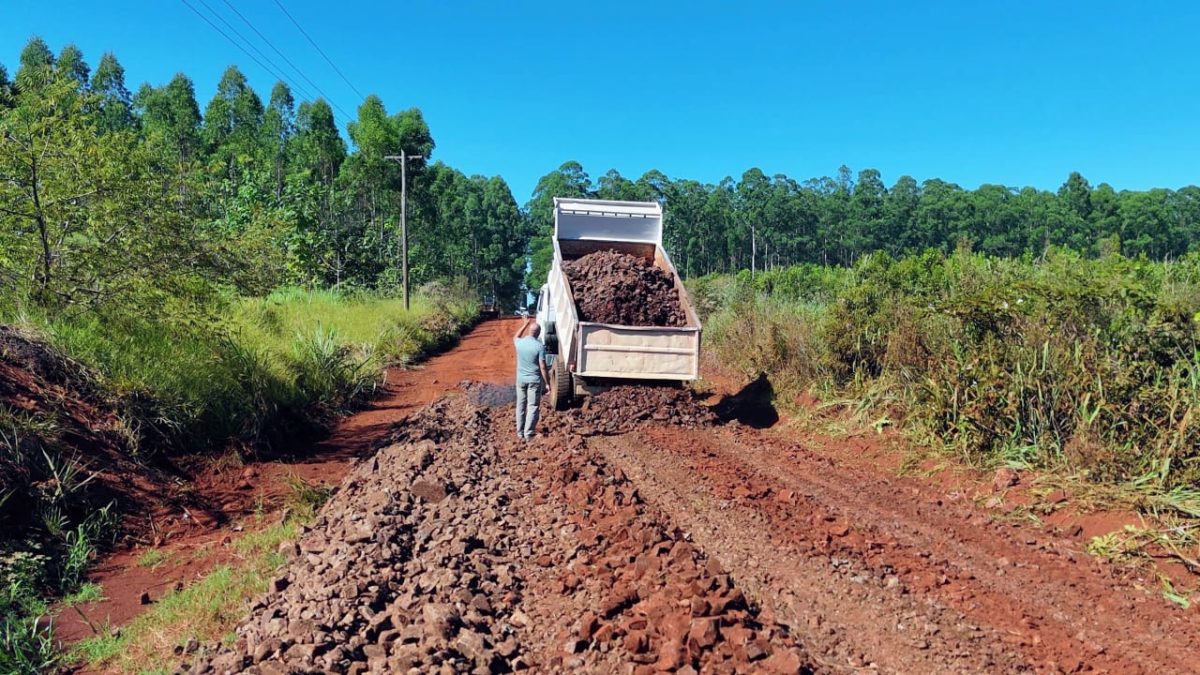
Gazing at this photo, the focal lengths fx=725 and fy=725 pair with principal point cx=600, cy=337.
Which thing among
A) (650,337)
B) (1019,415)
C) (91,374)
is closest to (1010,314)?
(1019,415)

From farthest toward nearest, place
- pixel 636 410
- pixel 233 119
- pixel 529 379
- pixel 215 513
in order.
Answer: pixel 233 119 → pixel 636 410 → pixel 529 379 → pixel 215 513

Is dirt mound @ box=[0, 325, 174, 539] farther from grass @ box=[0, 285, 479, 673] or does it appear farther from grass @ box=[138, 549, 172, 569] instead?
grass @ box=[138, 549, 172, 569]

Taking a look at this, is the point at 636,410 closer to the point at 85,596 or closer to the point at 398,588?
the point at 398,588

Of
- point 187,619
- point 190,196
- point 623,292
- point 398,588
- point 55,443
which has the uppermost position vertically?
point 190,196

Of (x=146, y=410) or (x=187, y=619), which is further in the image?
(x=146, y=410)

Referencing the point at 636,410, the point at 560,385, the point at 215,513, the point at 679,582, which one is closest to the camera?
the point at 679,582

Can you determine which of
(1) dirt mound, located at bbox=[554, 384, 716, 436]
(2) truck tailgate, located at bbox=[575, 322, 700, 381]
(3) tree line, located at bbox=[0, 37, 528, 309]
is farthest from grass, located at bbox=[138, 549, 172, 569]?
(2) truck tailgate, located at bbox=[575, 322, 700, 381]

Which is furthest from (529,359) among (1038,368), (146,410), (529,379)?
(1038,368)

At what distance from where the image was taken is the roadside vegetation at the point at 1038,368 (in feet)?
20.4

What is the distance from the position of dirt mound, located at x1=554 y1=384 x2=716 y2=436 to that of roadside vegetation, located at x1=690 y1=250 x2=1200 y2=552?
194cm

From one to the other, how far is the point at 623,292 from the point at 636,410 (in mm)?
1705

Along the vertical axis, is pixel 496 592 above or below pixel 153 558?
above

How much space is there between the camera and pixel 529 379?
8.58 meters

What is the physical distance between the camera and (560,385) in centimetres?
1026
